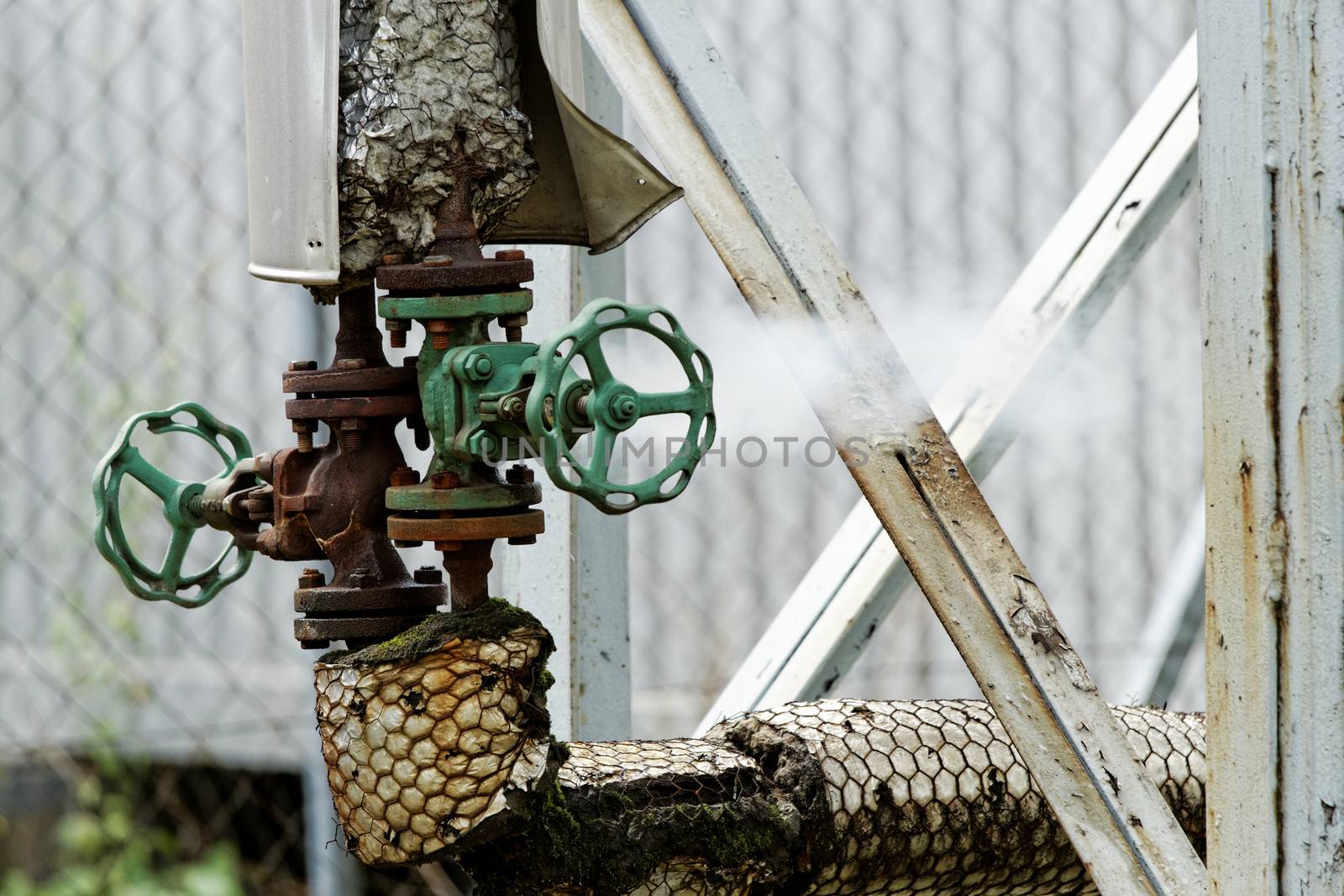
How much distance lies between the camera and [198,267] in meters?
2.09

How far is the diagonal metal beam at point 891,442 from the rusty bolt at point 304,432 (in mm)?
273

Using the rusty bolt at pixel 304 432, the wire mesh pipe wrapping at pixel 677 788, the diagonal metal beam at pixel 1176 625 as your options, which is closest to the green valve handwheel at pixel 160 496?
the rusty bolt at pixel 304 432

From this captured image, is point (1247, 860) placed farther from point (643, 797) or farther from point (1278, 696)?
point (643, 797)

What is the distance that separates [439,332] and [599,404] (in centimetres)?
14

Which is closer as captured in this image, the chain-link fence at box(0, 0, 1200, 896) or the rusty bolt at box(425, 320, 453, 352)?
the rusty bolt at box(425, 320, 453, 352)

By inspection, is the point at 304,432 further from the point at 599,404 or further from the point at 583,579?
the point at 583,579

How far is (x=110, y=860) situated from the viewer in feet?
7.66

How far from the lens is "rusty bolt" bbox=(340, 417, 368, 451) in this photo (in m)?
0.89

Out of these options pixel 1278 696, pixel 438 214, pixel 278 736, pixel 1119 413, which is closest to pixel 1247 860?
pixel 1278 696

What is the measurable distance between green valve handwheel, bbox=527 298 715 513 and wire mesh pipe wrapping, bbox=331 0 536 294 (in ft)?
0.53

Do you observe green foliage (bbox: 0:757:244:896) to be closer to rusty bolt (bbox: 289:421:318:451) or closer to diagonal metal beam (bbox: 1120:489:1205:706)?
diagonal metal beam (bbox: 1120:489:1205:706)

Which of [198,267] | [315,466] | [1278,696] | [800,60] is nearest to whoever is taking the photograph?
[1278,696]

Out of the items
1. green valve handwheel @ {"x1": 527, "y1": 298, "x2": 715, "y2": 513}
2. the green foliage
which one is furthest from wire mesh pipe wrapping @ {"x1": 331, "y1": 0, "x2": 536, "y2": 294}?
the green foliage

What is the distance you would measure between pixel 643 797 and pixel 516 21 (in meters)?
0.49
